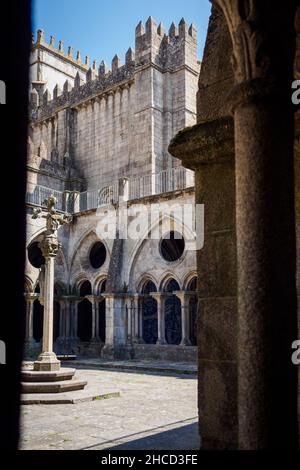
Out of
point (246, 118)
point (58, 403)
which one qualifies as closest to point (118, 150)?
point (58, 403)

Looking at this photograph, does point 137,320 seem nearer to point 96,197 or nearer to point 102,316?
point 102,316

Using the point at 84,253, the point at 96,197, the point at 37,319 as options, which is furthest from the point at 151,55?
the point at 37,319

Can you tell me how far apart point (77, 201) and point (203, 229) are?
15.2 m

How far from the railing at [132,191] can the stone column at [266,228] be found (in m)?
14.3

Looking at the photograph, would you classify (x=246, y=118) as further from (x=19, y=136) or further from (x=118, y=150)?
(x=118, y=150)

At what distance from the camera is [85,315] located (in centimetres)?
1755

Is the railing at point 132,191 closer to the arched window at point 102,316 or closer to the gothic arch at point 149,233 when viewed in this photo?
the gothic arch at point 149,233

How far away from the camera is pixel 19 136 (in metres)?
3.49

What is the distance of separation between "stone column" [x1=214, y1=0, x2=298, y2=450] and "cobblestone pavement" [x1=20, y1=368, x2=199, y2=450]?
193cm

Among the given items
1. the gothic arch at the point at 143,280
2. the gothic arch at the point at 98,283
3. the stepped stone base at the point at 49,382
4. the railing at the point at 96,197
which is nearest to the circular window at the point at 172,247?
the gothic arch at the point at 143,280

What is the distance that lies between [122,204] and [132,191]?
305cm

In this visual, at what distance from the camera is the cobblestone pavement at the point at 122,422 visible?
13.6ft

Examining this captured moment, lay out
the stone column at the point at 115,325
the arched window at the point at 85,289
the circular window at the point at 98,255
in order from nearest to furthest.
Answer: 1. the stone column at the point at 115,325
2. the circular window at the point at 98,255
3. the arched window at the point at 85,289
